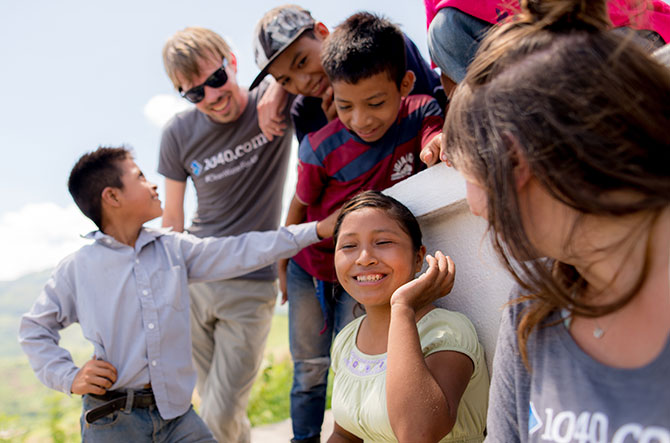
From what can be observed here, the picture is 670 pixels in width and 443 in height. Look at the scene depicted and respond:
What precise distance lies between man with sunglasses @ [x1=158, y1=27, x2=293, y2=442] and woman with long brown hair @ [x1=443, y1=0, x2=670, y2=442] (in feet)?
9.40

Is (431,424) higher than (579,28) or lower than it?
lower

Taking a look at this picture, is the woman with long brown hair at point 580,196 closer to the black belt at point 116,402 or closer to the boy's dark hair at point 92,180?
the black belt at point 116,402

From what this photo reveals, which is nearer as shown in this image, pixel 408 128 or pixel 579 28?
pixel 579 28

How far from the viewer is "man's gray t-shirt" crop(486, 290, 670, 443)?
997mm

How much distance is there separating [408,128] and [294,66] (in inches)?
34.2

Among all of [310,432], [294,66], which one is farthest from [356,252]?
[294,66]

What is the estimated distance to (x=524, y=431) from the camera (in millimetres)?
1264

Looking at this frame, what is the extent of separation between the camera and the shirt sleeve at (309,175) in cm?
278

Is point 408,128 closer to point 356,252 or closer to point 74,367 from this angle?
point 356,252

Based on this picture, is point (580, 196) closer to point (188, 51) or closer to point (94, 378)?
point (94, 378)

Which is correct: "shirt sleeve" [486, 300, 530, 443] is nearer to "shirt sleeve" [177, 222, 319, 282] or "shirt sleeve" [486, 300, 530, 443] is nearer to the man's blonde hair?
"shirt sleeve" [177, 222, 319, 282]

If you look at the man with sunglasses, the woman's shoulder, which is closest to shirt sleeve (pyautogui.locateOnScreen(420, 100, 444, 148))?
the woman's shoulder

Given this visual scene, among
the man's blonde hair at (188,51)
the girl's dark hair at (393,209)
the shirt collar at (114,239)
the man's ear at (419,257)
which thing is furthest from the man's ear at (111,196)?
the man's ear at (419,257)

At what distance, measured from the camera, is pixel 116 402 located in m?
2.71
